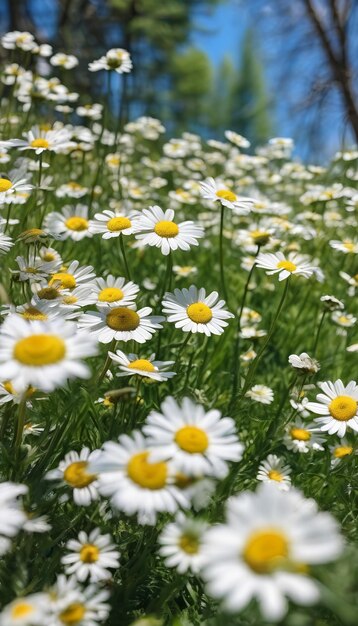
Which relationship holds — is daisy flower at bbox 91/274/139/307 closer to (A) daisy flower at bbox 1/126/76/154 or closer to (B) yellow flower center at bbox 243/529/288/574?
(A) daisy flower at bbox 1/126/76/154

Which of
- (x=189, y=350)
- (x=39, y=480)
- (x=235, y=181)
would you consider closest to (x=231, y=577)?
(x=39, y=480)

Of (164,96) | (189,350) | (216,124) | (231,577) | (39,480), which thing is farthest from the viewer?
(216,124)


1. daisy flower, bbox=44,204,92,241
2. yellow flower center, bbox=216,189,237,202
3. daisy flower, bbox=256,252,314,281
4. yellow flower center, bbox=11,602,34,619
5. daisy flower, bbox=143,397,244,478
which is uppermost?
yellow flower center, bbox=216,189,237,202

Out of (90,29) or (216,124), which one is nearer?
(90,29)

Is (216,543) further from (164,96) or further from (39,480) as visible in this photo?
(164,96)

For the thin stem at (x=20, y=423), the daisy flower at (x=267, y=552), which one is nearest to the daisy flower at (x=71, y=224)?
the thin stem at (x=20, y=423)

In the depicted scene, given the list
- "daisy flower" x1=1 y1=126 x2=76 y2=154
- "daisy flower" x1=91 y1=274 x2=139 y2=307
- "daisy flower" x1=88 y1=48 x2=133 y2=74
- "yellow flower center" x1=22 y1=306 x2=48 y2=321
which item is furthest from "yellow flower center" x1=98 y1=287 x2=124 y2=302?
"daisy flower" x1=88 y1=48 x2=133 y2=74

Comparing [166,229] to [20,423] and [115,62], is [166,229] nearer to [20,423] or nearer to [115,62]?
[20,423]
